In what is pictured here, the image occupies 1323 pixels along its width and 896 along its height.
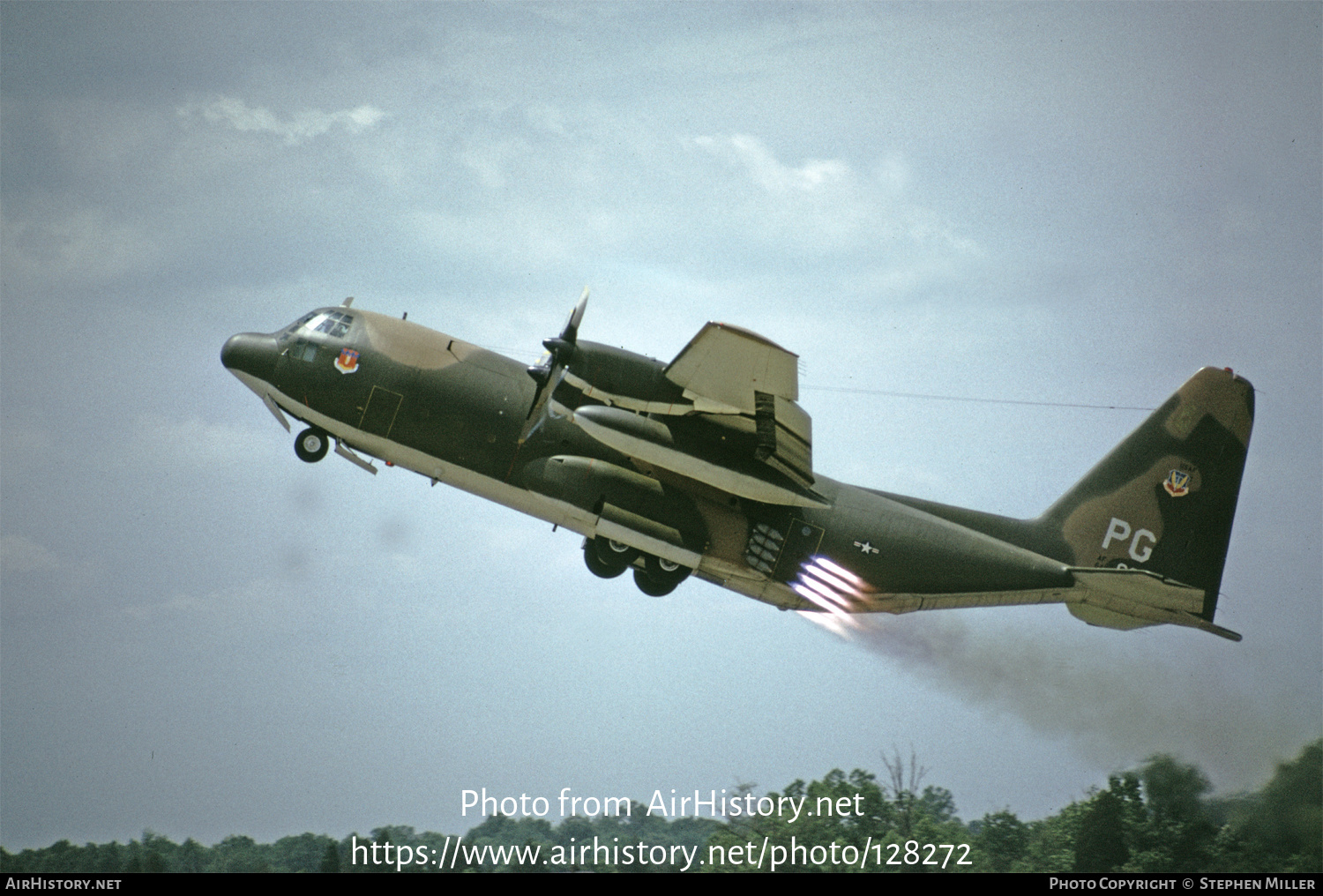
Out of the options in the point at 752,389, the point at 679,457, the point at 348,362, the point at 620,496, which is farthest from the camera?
the point at 348,362

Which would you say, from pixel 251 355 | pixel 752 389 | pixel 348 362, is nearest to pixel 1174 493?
pixel 752 389

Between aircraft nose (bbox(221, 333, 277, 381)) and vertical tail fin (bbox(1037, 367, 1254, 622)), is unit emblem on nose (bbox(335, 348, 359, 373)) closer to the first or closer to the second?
aircraft nose (bbox(221, 333, 277, 381))

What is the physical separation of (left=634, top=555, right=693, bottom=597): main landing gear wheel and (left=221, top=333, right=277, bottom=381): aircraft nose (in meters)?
7.77

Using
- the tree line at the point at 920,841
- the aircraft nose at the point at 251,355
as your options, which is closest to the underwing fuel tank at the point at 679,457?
the aircraft nose at the point at 251,355

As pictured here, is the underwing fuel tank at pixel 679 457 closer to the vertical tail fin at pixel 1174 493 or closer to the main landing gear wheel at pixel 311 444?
the main landing gear wheel at pixel 311 444

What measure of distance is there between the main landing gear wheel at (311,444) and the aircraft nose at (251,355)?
47.6 inches

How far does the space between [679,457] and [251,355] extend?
27.1ft

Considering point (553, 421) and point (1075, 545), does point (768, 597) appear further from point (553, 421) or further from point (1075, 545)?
point (1075, 545)

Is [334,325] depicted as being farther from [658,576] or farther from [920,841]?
[920,841]

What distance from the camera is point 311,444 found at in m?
19.9
